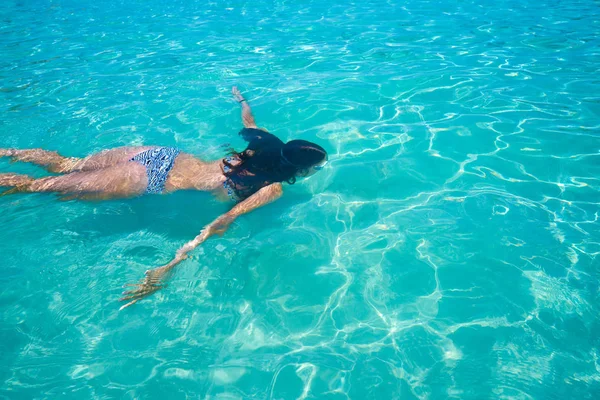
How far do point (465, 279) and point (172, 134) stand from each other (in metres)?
4.70

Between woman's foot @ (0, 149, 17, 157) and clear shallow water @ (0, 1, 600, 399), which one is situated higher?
woman's foot @ (0, 149, 17, 157)

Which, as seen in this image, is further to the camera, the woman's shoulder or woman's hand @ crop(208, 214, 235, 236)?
the woman's shoulder

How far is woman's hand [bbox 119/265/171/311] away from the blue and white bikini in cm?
130

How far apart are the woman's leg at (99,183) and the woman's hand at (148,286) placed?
52.9 inches

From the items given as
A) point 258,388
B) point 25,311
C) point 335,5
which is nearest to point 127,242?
point 25,311

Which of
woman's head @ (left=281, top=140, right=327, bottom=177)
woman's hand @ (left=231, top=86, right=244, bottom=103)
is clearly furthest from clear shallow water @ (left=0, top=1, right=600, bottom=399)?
woman's head @ (left=281, top=140, right=327, bottom=177)

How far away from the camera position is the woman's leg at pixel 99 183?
4301mm

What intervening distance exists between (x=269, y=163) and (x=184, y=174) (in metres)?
1.25

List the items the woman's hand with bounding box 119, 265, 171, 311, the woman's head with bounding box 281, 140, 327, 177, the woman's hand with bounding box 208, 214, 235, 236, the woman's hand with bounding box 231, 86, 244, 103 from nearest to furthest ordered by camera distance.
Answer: the woman's hand with bounding box 119, 265, 171, 311 < the woman's head with bounding box 281, 140, 327, 177 < the woman's hand with bounding box 208, 214, 235, 236 < the woman's hand with bounding box 231, 86, 244, 103

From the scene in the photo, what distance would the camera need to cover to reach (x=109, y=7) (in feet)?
46.4

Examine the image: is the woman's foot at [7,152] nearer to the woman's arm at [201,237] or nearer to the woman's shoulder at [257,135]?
the woman's shoulder at [257,135]

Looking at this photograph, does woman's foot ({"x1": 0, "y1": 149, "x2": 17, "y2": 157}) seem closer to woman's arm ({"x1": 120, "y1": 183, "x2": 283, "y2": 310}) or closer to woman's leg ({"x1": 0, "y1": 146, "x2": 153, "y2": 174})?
woman's leg ({"x1": 0, "y1": 146, "x2": 153, "y2": 174})

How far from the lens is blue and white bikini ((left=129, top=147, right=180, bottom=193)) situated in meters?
4.38

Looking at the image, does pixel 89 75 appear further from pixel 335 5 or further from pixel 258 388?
pixel 335 5
